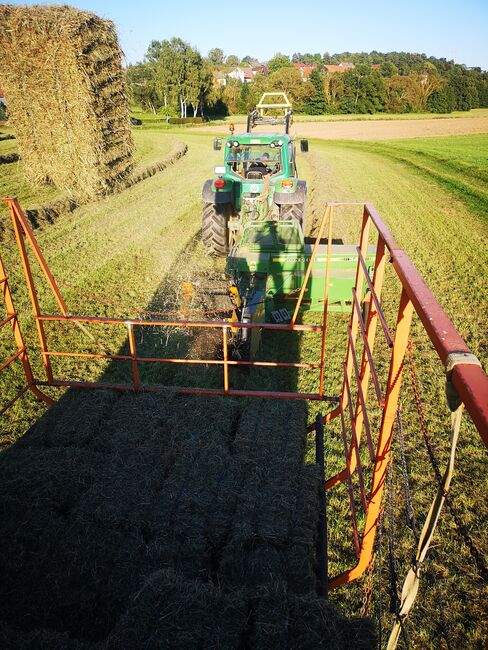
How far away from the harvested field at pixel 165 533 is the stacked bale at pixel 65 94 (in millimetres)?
10015

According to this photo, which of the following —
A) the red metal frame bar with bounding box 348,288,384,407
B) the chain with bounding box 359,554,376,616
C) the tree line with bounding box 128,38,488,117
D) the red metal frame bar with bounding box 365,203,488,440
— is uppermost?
the tree line with bounding box 128,38,488,117

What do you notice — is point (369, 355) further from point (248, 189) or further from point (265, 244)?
point (248, 189)

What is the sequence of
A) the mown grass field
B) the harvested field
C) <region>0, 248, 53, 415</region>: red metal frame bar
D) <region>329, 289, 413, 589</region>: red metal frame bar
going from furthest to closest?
<region>0, 248, 53, 415</region>: red metal frame bar < the mown grass field < <region>329, 289, 413, 589</region>: red metal frame bar < the harvested field

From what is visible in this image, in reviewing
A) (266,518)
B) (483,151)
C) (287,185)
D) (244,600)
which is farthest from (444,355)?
(483,151)

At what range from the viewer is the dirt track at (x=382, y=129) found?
33406mm

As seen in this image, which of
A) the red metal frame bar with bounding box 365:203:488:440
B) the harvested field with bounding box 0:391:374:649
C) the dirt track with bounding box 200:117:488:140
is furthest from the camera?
the dirt track with bounding box 200:117:488:140

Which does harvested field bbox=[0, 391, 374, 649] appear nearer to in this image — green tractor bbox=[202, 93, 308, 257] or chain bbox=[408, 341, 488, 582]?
chain bbox=[408, 341, 488, 582]

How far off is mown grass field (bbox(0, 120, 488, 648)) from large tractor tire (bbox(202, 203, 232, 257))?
380 millimetres

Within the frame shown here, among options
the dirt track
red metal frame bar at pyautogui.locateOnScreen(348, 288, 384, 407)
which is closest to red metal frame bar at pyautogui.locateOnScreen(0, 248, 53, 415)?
red metal frame bar at pyautogui.locateOnScreen(348, 288, 384, 407)

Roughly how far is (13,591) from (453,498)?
342 centimetres

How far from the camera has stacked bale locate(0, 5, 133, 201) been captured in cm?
1058

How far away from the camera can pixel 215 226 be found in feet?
29.0

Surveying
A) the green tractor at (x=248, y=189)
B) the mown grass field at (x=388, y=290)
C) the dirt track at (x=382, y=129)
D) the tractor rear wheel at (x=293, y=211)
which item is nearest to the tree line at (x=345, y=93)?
the dirt track at (x=382, y=129)

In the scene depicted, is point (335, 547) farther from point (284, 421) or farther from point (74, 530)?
point (74, 530)
